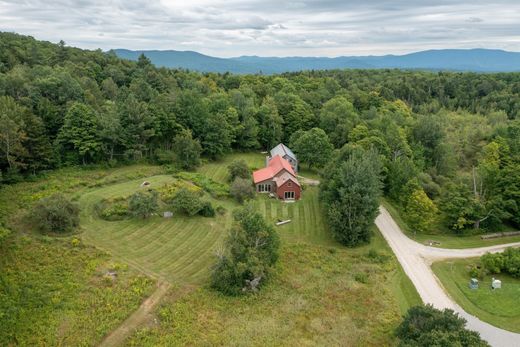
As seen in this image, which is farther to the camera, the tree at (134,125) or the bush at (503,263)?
the tree at (134,125)

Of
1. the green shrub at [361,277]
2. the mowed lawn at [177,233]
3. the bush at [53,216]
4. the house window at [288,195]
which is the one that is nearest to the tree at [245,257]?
the mowed lawn at [177,233]

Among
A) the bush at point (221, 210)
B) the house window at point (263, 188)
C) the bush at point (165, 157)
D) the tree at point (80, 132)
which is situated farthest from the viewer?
the bush at point (165, 157)

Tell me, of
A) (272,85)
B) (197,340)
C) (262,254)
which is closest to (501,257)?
(262,254)

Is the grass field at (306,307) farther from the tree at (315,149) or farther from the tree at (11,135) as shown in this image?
the tree at (11,135)

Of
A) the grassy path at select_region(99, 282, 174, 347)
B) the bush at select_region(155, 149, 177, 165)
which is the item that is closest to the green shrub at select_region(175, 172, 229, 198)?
the bush at select_region(155, 149, 177, 165)

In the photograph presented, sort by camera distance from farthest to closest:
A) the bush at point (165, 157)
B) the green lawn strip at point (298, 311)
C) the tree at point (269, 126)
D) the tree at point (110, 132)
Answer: the tree at point (269, 126) → the bush at point (165, 157) → the tree at point (110, 132) → the green lawn strip at point (298, 311)

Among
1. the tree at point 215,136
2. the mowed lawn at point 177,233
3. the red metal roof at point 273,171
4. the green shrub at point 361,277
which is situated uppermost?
the tree at point 215,136

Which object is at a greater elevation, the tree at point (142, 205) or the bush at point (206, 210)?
the tree at point (142, 205)
